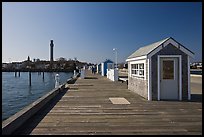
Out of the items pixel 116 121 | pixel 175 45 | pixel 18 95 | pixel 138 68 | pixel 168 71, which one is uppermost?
pixel 175 45

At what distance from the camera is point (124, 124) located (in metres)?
6.14

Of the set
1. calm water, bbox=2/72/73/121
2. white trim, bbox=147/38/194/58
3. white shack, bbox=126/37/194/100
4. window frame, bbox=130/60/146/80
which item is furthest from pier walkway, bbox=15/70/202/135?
calm water, bbox=2/72/73/121

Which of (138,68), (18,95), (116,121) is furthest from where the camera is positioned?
(18,95)

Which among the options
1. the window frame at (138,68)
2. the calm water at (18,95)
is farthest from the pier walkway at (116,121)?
the calm water at (18,95)

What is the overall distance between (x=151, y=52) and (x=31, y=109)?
5787 millimetres

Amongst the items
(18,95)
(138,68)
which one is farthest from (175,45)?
(18,95)

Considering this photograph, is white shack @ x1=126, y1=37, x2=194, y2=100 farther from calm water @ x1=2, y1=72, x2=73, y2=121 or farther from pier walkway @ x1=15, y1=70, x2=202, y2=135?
calm water @ x1=2, y1=72, x2=73, y2=121

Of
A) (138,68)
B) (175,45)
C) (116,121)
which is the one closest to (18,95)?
(138,68)

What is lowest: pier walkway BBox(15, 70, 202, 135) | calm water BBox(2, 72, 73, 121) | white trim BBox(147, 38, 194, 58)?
calm water BBox(2, 72, 73, 121)

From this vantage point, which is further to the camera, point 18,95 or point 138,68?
point 18,95

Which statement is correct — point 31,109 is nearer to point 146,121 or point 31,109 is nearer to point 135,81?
point 146,121

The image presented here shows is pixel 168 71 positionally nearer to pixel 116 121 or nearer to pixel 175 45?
pixel 175 45

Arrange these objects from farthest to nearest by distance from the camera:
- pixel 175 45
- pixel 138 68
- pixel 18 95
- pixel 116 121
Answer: pixel 18 95
pixel 138 68
pixel 175 45
pixel 116 121

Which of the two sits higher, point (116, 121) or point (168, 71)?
point (168, 71)
